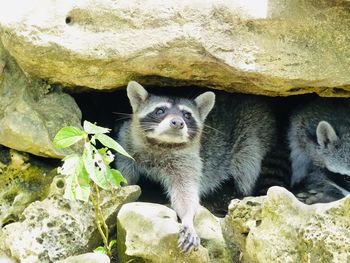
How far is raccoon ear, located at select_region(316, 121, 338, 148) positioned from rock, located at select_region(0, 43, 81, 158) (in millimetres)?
1942

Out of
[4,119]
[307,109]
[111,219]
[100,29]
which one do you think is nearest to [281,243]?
[111,219]

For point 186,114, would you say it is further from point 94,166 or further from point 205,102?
point 94,166

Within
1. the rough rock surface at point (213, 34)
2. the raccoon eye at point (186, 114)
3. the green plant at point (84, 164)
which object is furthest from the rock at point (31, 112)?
the raccoon eye at point (186, 114)

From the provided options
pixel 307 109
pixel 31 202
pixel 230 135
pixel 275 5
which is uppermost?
pixel 275 5

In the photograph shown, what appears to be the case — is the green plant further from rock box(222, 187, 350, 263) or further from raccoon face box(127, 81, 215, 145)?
raccoon face box(127, 81, 215, 145)

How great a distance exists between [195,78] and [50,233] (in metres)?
1.49

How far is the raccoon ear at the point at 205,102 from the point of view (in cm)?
509

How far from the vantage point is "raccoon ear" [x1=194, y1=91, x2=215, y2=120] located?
5090 millimetres

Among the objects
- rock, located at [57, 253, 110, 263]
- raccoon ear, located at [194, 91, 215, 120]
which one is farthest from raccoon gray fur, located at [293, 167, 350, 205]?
rock, located at [57, 253, 110, 263]

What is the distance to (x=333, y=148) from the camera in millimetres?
5184

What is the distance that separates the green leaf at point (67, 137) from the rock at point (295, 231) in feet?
3.73

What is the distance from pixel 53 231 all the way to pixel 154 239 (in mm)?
657

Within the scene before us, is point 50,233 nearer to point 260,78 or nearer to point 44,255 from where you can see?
point 44,255

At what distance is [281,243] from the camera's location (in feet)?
11.5
